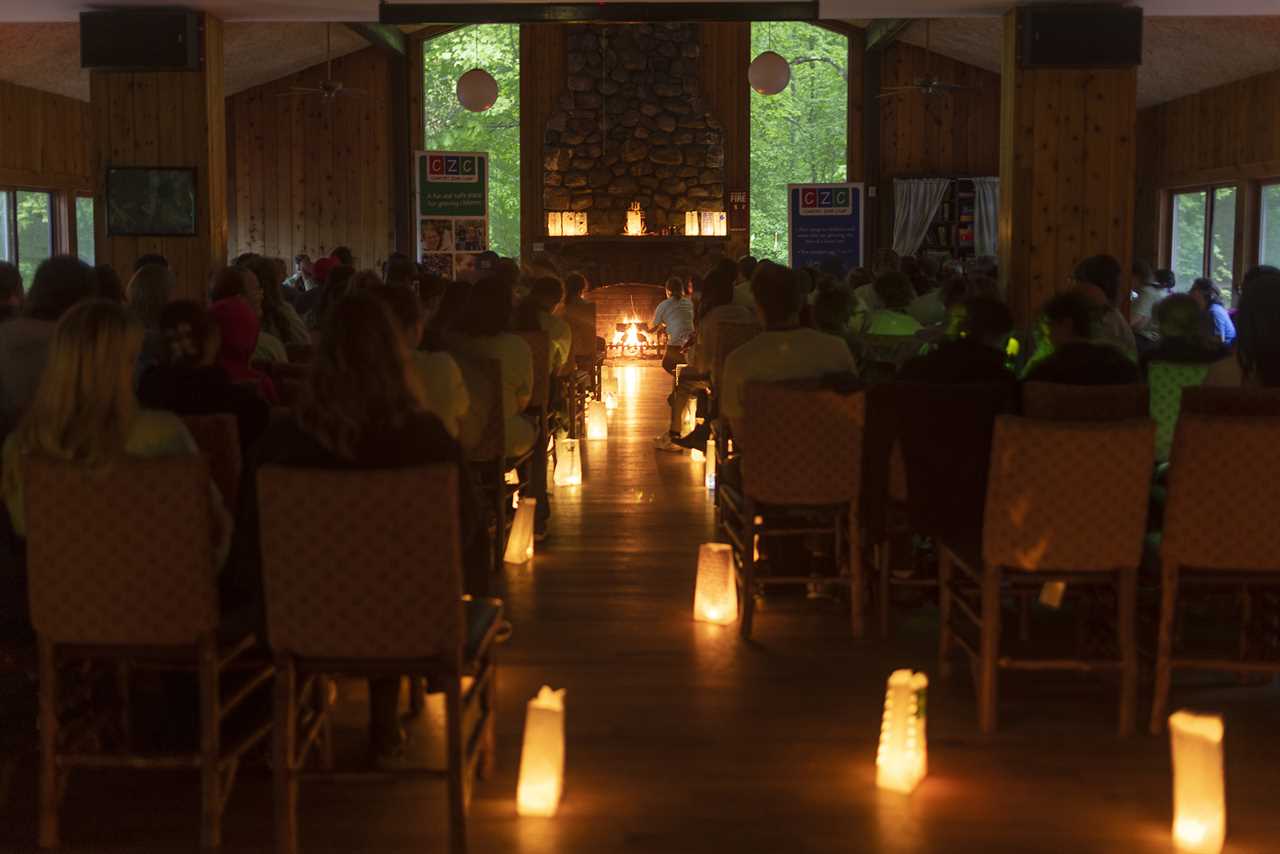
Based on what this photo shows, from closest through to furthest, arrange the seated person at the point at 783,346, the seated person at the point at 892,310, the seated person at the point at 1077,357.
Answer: the seated person at the point at 1077,357, the seated person at the point at 783,346, the seated person at the point at 892,310

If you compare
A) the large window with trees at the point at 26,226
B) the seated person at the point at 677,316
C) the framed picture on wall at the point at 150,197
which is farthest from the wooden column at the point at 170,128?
the seated person at the point at 677,316

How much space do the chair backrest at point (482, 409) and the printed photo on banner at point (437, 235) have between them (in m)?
9.04

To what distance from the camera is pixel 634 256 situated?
16.7 meters

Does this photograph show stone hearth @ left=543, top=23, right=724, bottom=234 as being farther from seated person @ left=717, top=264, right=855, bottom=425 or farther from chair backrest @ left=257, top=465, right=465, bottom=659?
chair backrest @ left=257, top=465, right=465, bottom=659

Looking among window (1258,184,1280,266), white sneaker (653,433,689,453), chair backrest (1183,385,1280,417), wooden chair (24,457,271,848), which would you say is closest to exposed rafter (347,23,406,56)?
white sneaker (653,433,689,453)

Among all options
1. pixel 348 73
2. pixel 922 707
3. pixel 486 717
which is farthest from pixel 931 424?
pixel 348 73

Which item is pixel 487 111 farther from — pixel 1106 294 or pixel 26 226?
pixel 1106 294

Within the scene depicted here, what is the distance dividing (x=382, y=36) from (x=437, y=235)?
2.84 metres

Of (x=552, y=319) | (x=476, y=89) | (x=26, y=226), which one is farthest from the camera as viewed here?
(x=26, y=226)

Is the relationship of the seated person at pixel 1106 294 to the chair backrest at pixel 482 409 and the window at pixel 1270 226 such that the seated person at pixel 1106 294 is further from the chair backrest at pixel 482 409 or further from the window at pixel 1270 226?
the window at pixel 1270 226

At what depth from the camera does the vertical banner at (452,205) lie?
562 inches

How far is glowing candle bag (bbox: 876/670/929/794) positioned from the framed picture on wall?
6086 mm

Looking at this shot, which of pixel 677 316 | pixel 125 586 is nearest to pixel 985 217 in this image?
pixel 677 316

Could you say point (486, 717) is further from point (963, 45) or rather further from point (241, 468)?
point (963, 45)
